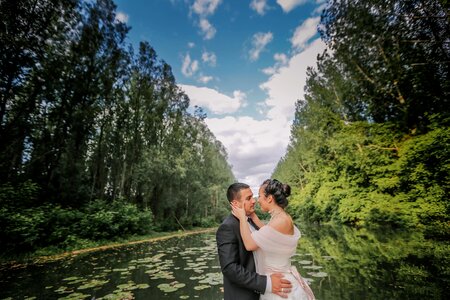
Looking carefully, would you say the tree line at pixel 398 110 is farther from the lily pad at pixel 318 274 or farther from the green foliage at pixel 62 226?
the green foliage at pixel 62 226

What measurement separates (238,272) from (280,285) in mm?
456

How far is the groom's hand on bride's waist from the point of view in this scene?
210cm

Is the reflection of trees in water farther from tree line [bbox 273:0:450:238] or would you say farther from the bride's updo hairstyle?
tree line [bbox 273:0:450:238]

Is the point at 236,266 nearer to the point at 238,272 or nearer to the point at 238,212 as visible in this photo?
the point at 238,272

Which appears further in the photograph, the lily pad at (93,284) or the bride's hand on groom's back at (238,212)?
the lily pad at (93,284)

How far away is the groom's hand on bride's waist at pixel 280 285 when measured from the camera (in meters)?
2.10

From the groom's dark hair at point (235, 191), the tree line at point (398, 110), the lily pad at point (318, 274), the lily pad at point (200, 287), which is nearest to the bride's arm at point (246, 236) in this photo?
the groom's dark hair at point (235, 191)

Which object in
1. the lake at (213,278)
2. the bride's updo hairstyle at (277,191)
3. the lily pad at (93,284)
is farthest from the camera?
the lily pad at (93,284)

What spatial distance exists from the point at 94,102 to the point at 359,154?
21581mm

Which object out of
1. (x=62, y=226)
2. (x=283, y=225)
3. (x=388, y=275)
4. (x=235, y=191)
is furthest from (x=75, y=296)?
(x=62, y=226)

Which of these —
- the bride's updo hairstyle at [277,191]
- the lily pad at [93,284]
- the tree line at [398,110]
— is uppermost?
the tree line at [398,110]

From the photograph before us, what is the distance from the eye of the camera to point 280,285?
2115 millimetres

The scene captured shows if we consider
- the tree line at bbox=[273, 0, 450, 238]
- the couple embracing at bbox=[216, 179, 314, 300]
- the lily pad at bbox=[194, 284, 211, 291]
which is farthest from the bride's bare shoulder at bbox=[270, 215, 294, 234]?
the tree line at bbox=[273, 0, 450, 238]

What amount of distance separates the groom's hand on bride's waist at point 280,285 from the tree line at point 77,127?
39.3 ft
